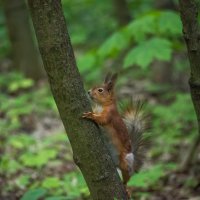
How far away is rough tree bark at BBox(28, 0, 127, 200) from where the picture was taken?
2.44 meters

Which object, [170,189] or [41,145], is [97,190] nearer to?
[170,189]

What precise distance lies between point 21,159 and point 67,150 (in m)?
0.85

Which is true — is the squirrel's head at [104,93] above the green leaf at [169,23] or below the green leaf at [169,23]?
below

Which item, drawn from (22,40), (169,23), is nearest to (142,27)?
(169,23)

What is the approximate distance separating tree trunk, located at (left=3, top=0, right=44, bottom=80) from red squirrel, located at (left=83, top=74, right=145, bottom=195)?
17.3 feet

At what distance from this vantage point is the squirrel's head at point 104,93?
3496 mm

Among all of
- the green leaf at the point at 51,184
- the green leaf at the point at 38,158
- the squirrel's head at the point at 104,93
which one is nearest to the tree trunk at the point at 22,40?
the green leaf at the point at 38,158

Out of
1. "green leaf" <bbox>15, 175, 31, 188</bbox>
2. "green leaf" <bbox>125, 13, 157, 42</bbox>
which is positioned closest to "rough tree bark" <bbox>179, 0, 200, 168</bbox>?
"green leaf" <bbox>125, 13, 157, 42</bbox>

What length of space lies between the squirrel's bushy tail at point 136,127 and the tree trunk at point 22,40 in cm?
526

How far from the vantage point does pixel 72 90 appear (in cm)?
254

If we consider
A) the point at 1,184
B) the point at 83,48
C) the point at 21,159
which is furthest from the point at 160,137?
the point at 83,48

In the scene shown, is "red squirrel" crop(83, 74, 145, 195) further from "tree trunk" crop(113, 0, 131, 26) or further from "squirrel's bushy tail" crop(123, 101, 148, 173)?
"tree trunk" crop(113, 0, 131, 26)

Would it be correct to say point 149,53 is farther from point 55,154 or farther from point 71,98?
point 71,98

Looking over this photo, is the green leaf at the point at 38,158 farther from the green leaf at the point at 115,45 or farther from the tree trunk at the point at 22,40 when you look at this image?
the tree trunk at the point at 22,40
